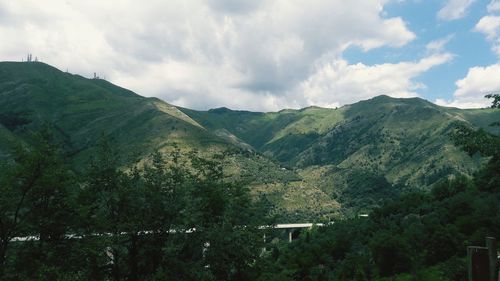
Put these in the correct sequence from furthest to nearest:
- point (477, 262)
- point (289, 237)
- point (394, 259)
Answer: point (289, 237), point (394, 259), point (477, 262)

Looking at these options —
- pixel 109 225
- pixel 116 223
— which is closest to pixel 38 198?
pixel 109 225

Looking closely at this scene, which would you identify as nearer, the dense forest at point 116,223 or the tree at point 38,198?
the dense forest at point 116,223

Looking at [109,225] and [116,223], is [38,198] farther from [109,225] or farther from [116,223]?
[116,223]

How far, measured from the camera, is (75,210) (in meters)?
26.1

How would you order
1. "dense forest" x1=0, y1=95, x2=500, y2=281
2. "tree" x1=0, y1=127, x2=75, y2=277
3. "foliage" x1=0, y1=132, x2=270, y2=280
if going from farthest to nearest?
"tree" x1=0, y1=127, x2=75, y2=277 < "foliage" x1=0, y1=132, x2=270, y2=280 < "dense forest" x1=0, y1=95, x2=500, y2=281

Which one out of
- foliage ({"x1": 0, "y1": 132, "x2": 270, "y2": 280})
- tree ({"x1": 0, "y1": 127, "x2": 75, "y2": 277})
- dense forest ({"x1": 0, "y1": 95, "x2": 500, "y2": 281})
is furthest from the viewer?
tree ({"x1": 0, "y1": 127, "x2": 75, "y2": 277})

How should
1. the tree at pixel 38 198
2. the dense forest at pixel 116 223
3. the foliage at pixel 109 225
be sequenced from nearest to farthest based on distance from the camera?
the dense forest at pixel 116 223, the foliage at pixel 109 225, the tree at pixel 38 198

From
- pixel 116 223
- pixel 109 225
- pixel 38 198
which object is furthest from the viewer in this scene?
pixel 38 198

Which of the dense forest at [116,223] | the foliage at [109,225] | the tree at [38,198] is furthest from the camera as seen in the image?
the tree at [38,198]

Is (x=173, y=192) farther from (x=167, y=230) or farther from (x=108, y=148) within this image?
(x=108, y=148)

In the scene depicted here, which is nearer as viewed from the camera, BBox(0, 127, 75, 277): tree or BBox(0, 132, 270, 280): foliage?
BBox(0, 132, 270, 280): foliage

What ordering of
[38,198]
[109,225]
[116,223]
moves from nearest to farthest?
[109,225] → [116,223] → [38,198]

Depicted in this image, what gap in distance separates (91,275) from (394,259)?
50511 millimetres

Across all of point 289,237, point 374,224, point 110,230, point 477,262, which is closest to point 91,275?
point 110,230
